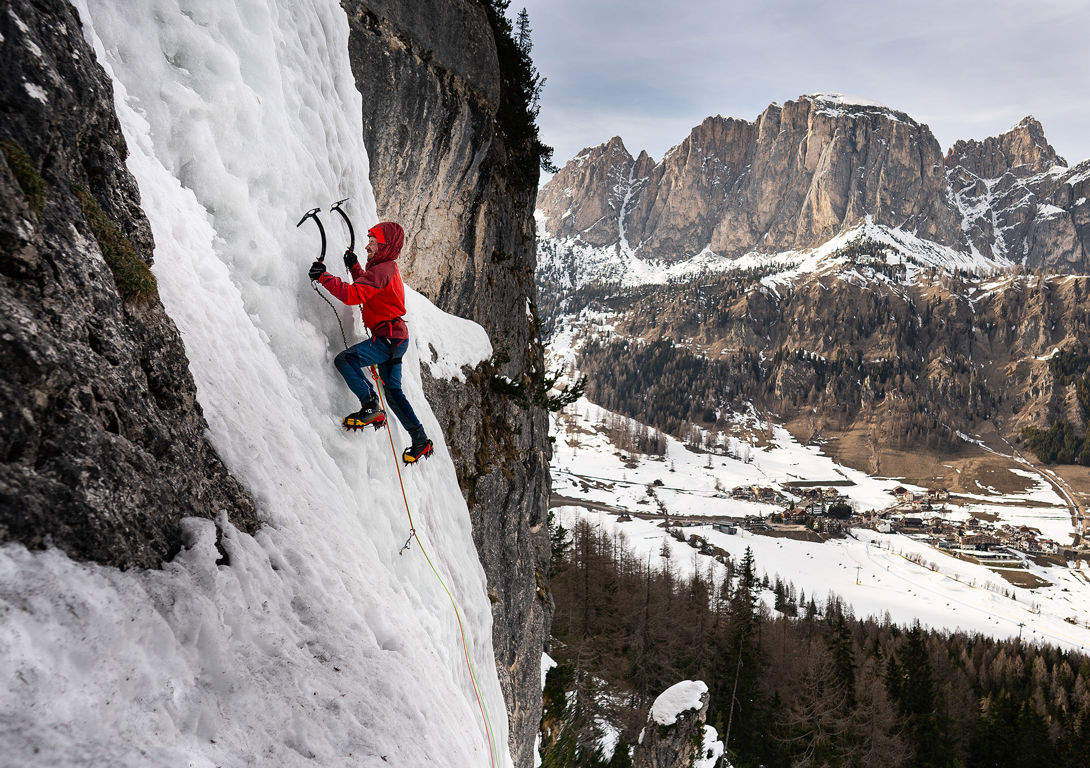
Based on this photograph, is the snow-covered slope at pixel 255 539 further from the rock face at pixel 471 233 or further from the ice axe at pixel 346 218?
the rock face at pixel 471 233

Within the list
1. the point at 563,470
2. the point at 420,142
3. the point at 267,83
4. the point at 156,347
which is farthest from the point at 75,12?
the point at 563,470

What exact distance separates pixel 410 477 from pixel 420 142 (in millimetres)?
9427

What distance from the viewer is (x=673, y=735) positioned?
26.5 m

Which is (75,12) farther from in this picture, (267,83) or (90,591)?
(90,591)

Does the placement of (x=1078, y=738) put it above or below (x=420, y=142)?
below

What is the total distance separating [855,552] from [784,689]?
8646 centimetres

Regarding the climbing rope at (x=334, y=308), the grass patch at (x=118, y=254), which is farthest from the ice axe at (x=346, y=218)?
the grass patch at (x=118, y=254)

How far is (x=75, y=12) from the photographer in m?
3.77

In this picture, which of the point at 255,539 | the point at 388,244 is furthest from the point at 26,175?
the point at 388,244

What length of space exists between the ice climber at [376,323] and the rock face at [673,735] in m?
25.6

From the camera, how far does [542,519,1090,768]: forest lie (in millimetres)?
37594

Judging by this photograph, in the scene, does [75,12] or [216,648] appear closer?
[216,648]

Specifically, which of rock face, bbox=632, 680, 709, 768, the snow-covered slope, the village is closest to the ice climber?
the snow-covered slope

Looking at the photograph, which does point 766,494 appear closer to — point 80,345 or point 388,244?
point 388,244
